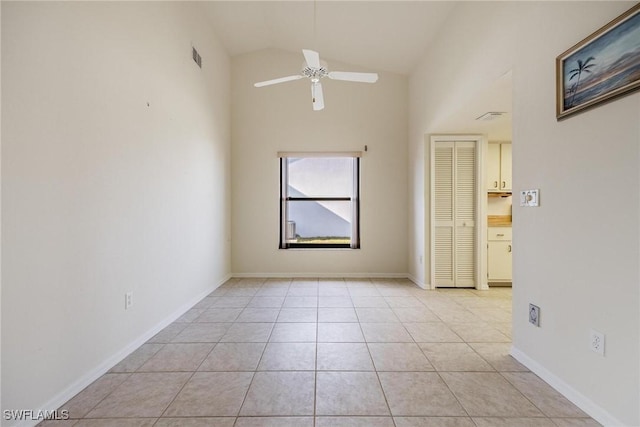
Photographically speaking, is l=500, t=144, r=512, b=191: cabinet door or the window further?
the window

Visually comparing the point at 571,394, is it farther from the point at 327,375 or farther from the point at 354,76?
the point at 354,76

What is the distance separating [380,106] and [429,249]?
2.40m

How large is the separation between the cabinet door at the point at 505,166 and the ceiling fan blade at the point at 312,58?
133 inches

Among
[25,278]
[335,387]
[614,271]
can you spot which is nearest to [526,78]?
[614,271]

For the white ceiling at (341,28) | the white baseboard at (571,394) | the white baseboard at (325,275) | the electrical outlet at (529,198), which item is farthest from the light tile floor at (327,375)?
the white ceiling at (341,28)

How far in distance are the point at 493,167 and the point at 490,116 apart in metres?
1.44

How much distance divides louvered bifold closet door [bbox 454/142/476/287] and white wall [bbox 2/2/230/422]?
350 centimetres

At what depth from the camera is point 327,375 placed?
1.80 meters

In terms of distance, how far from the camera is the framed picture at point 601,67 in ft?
4.11

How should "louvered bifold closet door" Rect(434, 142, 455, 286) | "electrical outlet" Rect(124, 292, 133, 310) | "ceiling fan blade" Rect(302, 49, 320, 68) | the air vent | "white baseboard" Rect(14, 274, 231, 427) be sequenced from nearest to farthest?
"white baseboard" Rect(14, 274, 231, 427) < "electrical outlet" Rect(124, 292, 133, 310) < "ceiling fan blade" Rect(302, 49, 320, 68) < the air vent < "louvered bifold closet door" Rect(434, 142, 455, 286)

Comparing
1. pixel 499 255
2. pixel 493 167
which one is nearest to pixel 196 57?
pixel 493 167

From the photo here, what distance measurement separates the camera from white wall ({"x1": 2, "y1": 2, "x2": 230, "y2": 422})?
131 centimetres

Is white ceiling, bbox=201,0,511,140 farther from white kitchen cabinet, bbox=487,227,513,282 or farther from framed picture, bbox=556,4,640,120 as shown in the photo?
white kitchen cabinet, bbox=487,227,513,282

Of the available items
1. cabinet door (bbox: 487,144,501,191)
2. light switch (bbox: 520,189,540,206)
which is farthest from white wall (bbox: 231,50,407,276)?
light switch (bbox: 520,189,540,206)
